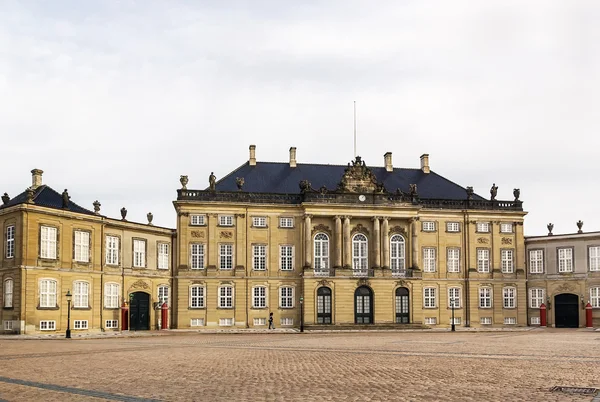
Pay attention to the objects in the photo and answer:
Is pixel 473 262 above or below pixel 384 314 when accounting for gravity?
above

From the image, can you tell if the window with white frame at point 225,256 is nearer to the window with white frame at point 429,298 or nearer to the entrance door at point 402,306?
the entrance door at point 402,306

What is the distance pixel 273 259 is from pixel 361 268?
→ 695 cm

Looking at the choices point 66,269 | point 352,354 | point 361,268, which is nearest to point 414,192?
point 361,268

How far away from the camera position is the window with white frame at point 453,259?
194ft

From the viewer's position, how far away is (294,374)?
1759cm

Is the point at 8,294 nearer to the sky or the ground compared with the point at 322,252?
nearer to the ground

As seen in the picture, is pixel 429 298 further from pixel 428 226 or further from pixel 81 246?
pixel 81 246

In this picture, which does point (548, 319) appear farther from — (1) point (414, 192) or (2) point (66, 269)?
(2) point (66, 269)

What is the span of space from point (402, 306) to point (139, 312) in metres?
20.1

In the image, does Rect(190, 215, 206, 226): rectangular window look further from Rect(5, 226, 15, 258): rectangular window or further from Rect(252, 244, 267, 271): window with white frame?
Rect(5, 226, 15, 258): rectangular window

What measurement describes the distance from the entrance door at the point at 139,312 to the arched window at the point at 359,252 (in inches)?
634

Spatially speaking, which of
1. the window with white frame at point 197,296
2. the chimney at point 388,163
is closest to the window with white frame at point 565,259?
the chimney at point 388,163

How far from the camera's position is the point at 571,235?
5828cm

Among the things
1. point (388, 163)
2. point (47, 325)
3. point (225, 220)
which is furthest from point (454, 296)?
point (47, 325)
